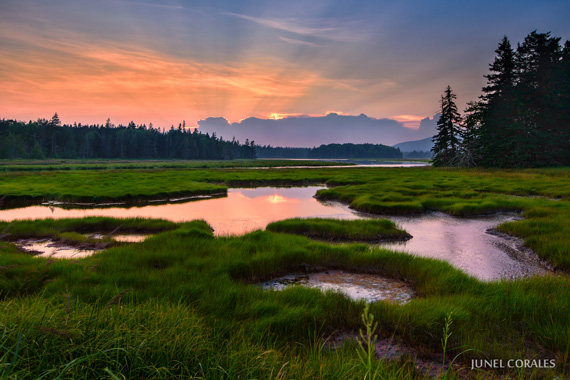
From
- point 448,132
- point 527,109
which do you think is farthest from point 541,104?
point 448,132

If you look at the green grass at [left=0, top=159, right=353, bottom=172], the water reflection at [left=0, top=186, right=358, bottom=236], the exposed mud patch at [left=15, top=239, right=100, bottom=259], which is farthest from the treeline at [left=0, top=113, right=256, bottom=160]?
the exposed mud patch at [left=15, top=239, right=100, bottom=259]

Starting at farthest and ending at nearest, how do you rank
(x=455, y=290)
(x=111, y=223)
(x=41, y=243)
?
(x=111, y=223) < (x=41, y=243) < (x=455, y=290)

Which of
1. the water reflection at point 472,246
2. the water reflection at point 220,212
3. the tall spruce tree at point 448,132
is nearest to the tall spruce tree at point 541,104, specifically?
the tall spruce tree at point 448,132

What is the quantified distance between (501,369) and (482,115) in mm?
72033

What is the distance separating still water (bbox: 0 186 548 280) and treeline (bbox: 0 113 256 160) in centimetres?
13135

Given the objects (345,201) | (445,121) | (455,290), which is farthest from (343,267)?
(445,121)

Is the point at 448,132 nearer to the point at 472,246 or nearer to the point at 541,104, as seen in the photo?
the point at 541,104

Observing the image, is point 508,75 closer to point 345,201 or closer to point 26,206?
point 345,201

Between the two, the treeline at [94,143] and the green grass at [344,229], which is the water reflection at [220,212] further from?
the treeline at [94,143]

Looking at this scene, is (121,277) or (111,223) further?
(111,223)

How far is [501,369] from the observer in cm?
400

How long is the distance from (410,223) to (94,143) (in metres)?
169

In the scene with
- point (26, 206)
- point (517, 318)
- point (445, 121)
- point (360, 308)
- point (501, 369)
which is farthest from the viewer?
point (445, 121)

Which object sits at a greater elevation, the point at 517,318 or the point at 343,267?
the point at 517,318
